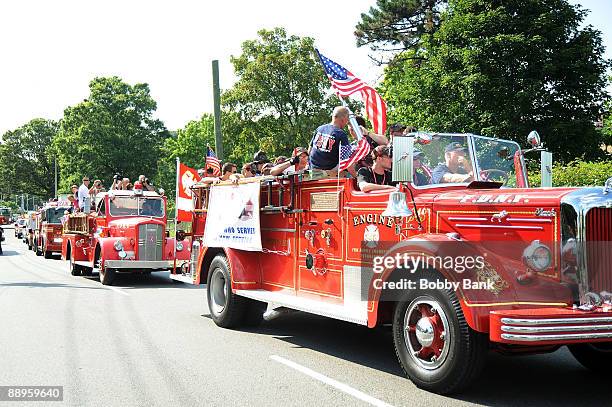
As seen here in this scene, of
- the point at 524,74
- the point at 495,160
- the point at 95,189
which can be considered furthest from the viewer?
the point at 524,74

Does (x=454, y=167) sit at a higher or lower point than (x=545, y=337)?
higher

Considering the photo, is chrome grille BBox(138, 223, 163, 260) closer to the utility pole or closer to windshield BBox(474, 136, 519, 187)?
the utility pole

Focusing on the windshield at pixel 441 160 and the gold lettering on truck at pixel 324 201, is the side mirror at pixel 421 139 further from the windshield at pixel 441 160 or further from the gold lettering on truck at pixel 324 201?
the gold lettering on truck at pixel 324 201

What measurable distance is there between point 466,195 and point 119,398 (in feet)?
10.7

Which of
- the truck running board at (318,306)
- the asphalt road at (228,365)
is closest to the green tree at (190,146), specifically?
the asphalt road at (228,365)

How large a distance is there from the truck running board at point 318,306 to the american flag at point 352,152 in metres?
1.38

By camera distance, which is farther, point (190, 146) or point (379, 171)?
point (190, 146)

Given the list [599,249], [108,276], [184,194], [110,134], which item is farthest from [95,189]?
[110,134]

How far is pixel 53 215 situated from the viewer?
25531mm

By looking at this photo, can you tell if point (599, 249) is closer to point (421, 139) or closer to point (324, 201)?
point (421, 139)

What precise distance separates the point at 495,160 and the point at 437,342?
7.49 feet

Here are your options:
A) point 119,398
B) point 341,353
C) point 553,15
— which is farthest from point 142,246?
point 553,15

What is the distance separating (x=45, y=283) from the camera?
14.7 m

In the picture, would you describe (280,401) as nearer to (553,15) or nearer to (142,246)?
(142,246)
